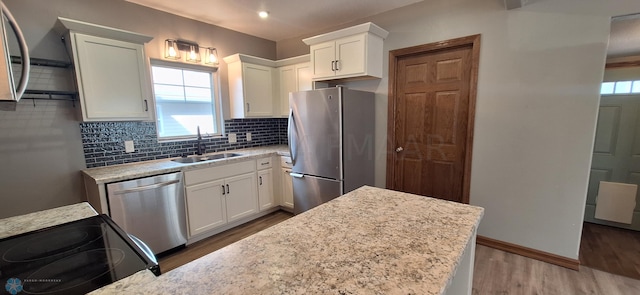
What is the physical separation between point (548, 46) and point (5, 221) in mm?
3609

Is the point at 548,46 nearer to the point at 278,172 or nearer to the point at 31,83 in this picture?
the point at 278,172

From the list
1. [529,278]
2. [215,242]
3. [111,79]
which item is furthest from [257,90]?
[529,278]

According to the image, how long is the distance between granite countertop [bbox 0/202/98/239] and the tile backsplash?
1375mm

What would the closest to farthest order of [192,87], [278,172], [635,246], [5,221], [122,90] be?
[5,221] → [122,90] → [635,246] → [192,87] → [278,172]

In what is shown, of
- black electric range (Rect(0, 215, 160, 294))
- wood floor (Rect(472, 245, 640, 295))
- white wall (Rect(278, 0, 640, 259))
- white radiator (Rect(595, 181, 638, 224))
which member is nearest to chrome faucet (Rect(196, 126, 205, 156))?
black electric range (Rect(0, 215, 160, 294))

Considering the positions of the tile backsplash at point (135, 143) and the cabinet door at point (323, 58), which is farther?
the cabinet door at point (323, 58)

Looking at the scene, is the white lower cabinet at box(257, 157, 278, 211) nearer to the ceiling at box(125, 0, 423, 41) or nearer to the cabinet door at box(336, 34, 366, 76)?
the cabinet door at box(336, 34, 366, 76)

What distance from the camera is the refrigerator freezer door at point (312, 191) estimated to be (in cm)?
282

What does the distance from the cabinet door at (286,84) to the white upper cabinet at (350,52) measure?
53 centimetres

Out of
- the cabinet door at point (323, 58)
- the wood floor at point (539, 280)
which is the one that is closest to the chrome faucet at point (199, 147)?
the cabinet door at point (323, 58)

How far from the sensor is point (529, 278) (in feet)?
Answer: 6.75

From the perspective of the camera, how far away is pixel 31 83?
208 cm

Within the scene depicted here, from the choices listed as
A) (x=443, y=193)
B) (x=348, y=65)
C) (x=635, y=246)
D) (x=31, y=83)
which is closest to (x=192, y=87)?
(x=31, y=83)

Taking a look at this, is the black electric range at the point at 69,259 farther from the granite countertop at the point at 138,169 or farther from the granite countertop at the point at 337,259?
the granite countertop at the point at 138,169
